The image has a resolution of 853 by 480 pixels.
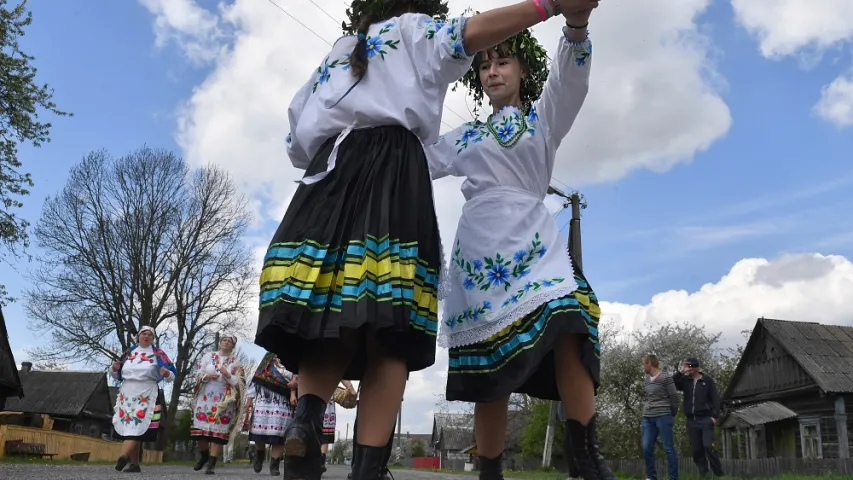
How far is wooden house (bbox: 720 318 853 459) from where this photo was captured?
23375 millimetres

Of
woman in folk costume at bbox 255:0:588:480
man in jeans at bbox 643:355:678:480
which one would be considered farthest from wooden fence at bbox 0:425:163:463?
woman in folk costume at bbox 255:0:588:480

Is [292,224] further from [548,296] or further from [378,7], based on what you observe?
[548,296]

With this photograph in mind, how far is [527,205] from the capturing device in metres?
3.60

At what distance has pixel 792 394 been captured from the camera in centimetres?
2567

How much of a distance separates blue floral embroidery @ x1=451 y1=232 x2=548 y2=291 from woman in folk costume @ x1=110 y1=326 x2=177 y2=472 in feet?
24.9

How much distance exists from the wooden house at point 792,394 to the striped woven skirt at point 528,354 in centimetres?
2291

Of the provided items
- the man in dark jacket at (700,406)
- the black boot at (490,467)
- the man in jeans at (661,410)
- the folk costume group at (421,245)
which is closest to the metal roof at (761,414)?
the man in dark jacket at (700,406)

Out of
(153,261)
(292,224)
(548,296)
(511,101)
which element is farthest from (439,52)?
(153,261)

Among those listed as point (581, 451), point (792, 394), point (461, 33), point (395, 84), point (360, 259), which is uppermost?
point (792, 394)

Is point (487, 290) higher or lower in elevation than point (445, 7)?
lower

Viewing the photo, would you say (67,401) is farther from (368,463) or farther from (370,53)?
(368,463)

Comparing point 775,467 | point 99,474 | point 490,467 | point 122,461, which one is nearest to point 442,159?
point 490,467

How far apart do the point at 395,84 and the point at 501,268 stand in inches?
45.3

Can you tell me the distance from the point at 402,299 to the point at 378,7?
1326 millimetres
